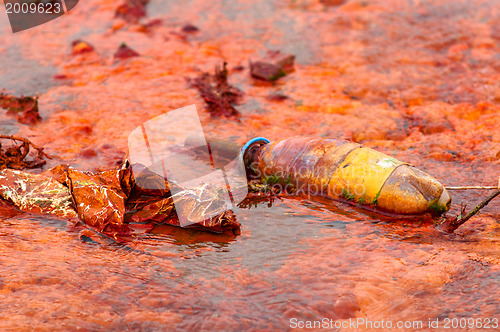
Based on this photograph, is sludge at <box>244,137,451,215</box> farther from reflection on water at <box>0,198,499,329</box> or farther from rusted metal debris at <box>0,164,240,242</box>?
rusted metal debris at <box>0,164,240,242</box>

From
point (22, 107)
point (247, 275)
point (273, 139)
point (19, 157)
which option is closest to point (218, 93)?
point (273, 139)

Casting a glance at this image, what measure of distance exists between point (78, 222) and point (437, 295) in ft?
9.06

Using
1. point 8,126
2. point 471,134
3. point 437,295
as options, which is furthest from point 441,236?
point 8,126

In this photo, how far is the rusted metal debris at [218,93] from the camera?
6312 mm

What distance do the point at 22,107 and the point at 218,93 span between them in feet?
8.34

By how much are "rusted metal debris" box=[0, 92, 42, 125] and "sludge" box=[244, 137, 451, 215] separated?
2946 mm

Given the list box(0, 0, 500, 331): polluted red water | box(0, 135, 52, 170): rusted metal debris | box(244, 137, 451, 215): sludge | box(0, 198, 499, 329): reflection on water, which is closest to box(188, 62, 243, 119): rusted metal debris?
box(0, 0, 500, 331): polluted red water

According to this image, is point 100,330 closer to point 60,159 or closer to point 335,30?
point 60,159

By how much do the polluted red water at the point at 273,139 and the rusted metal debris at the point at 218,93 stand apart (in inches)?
4.2

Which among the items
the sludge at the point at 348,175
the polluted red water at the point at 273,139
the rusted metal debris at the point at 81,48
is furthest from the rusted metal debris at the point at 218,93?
the rusted metal debris at the point at 81,48

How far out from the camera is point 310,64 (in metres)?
7.73

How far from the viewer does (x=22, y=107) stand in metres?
6.29

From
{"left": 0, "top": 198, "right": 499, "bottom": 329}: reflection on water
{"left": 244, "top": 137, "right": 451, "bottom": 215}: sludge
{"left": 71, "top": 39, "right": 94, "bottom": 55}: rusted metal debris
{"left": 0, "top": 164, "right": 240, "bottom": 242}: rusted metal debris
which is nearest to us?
{"left": 0, "top": 198, "right": 499, "bottom": 329}: reflection on water

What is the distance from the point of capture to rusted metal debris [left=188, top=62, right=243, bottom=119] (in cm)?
Answer: 631
